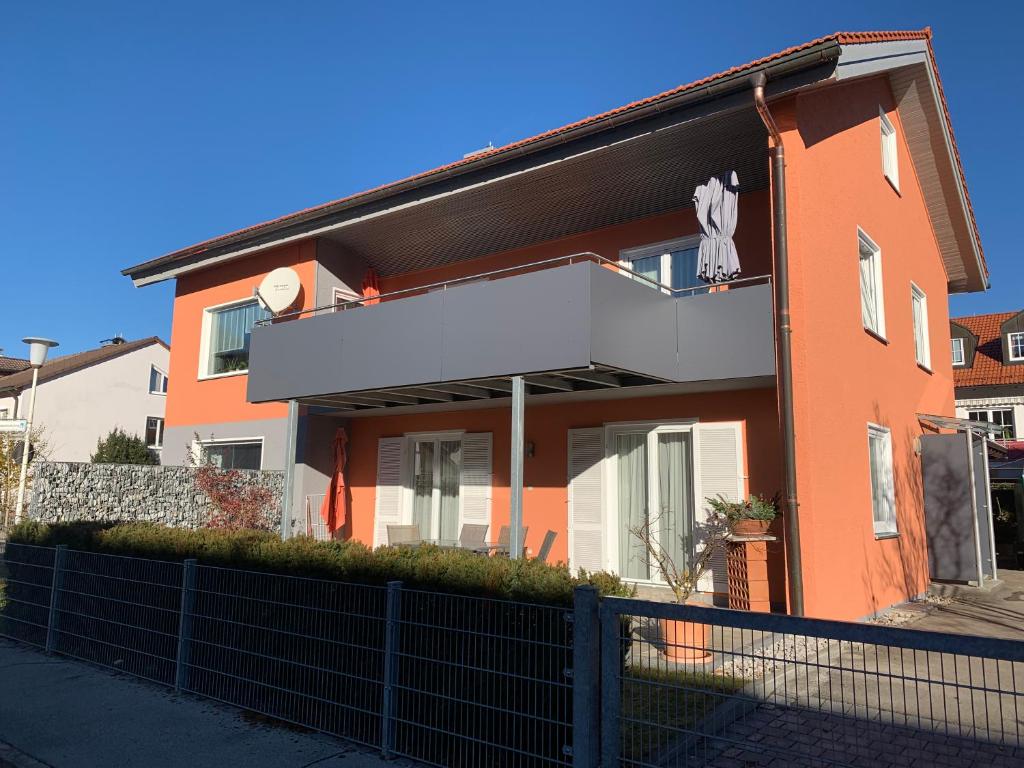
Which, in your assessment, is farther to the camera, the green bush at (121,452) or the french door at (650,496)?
the green bush at (121,452)

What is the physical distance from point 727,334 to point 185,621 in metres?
6.61

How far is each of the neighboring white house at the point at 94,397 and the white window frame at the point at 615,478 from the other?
23.6 m

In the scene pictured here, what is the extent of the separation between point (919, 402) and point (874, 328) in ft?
7.92

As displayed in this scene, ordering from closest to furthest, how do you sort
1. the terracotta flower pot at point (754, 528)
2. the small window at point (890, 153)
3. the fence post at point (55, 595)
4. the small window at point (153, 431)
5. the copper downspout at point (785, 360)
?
the fence post at point (55, 595)
the copper downspout at point (785, 360)
the terracotta flower pot at point (754, 528)
the small window at point (890, 153)
the small window at point (153, 431)

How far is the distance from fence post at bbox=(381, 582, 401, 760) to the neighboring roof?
127 feet

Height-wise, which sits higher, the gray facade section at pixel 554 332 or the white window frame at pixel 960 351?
the white window frame at pixel 960 351

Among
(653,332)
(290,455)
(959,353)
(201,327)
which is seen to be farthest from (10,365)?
(959,353)

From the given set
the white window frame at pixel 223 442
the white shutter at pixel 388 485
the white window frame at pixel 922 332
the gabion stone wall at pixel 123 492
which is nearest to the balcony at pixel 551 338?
the white shutter at pixel 388 485

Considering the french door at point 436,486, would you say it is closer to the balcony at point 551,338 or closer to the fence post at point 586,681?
the balcony at point 551,338

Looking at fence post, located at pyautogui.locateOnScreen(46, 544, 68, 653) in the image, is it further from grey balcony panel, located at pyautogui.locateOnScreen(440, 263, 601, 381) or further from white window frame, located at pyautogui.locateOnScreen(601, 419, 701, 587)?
white window frame, located at pyautogui.locateOnScreen(601, 419, 701, 587)

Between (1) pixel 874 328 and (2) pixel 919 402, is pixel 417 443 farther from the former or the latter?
(2) pixel 919 402

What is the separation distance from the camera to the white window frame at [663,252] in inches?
430

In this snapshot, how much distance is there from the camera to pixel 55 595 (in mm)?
7336

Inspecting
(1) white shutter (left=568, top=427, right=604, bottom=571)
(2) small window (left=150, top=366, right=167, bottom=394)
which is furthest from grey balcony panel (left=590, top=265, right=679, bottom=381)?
(2) small window (left=150, top=366, right=167, bottom=394)
